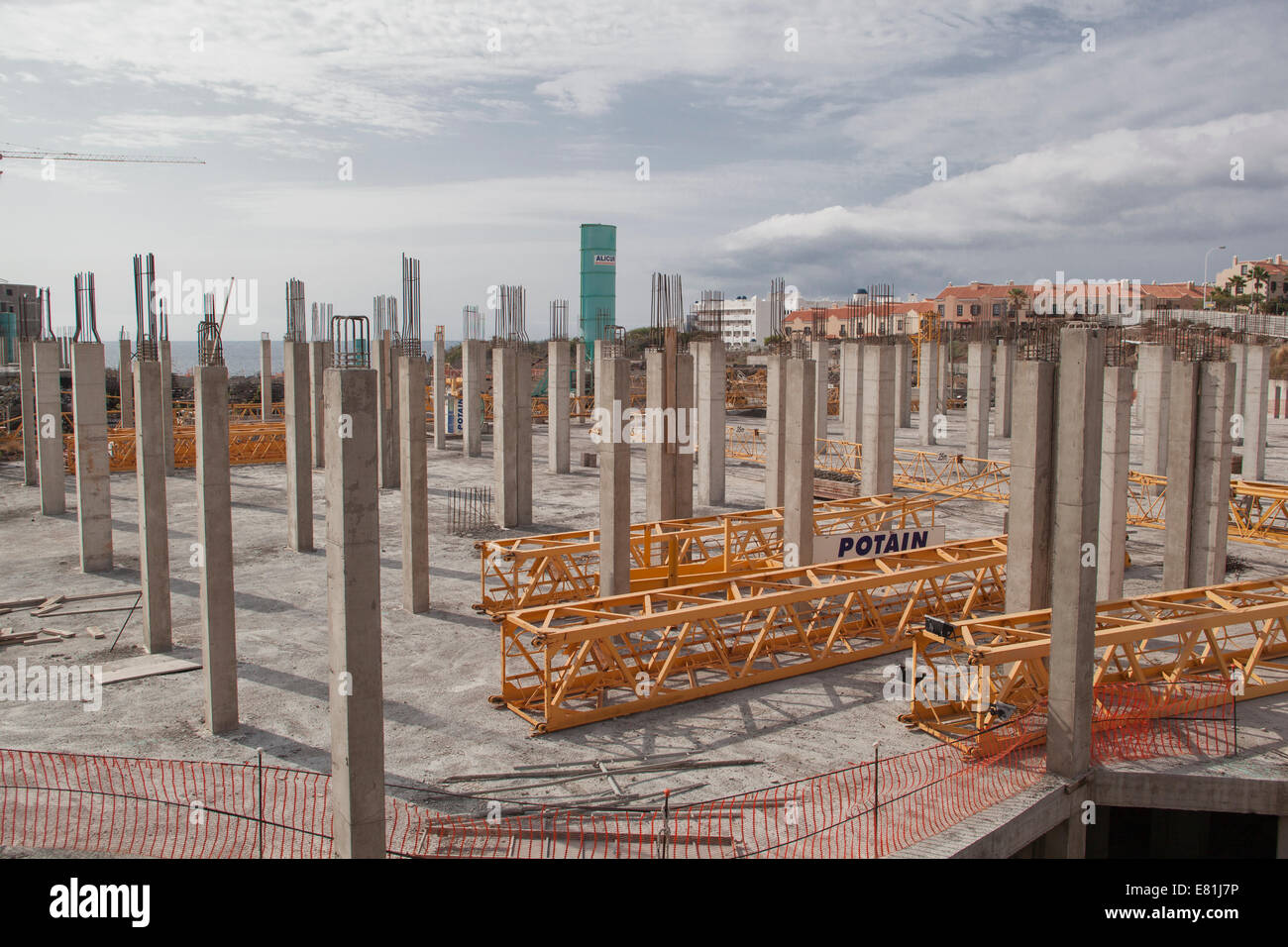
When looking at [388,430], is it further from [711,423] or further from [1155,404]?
[1155,404]

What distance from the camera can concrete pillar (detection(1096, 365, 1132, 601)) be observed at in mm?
15672

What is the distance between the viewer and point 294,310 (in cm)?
2408

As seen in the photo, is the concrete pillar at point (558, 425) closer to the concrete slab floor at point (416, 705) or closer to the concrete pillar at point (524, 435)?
the concrete pillar at point (524, 435)

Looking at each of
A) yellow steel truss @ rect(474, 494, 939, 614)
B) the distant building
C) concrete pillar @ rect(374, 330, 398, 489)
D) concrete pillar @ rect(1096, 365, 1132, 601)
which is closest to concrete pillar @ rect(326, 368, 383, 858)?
yellow steel truss @ rect(474, 494, 939, 614)

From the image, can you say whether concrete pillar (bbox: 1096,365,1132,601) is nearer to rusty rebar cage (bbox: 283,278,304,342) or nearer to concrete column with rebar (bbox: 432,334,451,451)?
rusty rebar cage (bbox: 283,278,304,342)

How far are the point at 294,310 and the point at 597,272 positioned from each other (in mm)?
24295

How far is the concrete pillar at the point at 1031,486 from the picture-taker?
11344 mm

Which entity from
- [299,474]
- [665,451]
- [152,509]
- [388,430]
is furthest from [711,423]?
[152,509]

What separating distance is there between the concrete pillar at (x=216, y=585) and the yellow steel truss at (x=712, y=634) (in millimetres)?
3017

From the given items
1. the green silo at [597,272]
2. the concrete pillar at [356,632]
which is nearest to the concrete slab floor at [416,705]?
the concrete pillar at [356,632]

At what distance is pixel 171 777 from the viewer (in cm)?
992

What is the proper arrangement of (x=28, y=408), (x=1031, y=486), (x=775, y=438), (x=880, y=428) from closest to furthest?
1. (x=1031, y=486)
2. (x=775, y=438)
3. (x=880, y=428)
4. (x=28, y=408)

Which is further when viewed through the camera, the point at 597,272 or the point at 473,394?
the point at 597,272
